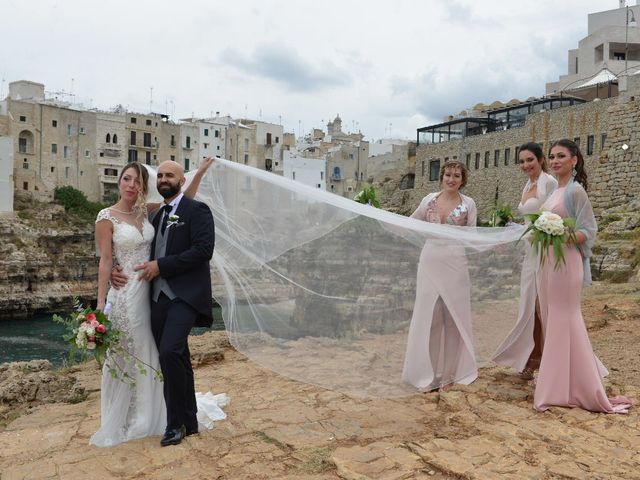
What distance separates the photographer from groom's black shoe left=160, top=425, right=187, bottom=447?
167 inches

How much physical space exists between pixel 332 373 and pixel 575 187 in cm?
255

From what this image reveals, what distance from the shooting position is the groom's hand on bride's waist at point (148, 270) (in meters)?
4.28

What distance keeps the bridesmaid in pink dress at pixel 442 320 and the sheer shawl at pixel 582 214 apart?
0.96 metres

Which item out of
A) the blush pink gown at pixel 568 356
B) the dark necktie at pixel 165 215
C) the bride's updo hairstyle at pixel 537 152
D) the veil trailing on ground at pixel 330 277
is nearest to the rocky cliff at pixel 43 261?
the veil trailing on ground at pixel 330 277

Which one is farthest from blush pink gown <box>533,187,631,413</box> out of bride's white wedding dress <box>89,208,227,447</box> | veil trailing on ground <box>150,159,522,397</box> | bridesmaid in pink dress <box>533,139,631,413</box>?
bride's white wedding dress <box>89,208,227,447</box>

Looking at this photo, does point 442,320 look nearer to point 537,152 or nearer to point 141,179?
point 537,152

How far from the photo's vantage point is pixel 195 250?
14.0ft

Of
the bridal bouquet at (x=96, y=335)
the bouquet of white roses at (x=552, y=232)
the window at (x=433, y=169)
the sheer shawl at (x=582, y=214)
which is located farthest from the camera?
the window at (x=433, y=169)

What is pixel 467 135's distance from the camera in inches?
1703

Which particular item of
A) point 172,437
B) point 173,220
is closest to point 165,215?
point 173,220

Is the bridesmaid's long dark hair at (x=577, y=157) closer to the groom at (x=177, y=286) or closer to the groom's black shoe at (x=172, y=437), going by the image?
the groom at (x=177, y=286)

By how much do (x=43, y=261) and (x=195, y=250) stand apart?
156 ft

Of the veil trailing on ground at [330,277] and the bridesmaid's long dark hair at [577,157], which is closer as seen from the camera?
the bridesmaid's long dark hair at [577,157]

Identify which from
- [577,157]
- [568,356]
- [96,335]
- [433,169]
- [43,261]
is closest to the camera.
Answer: [96,335]
